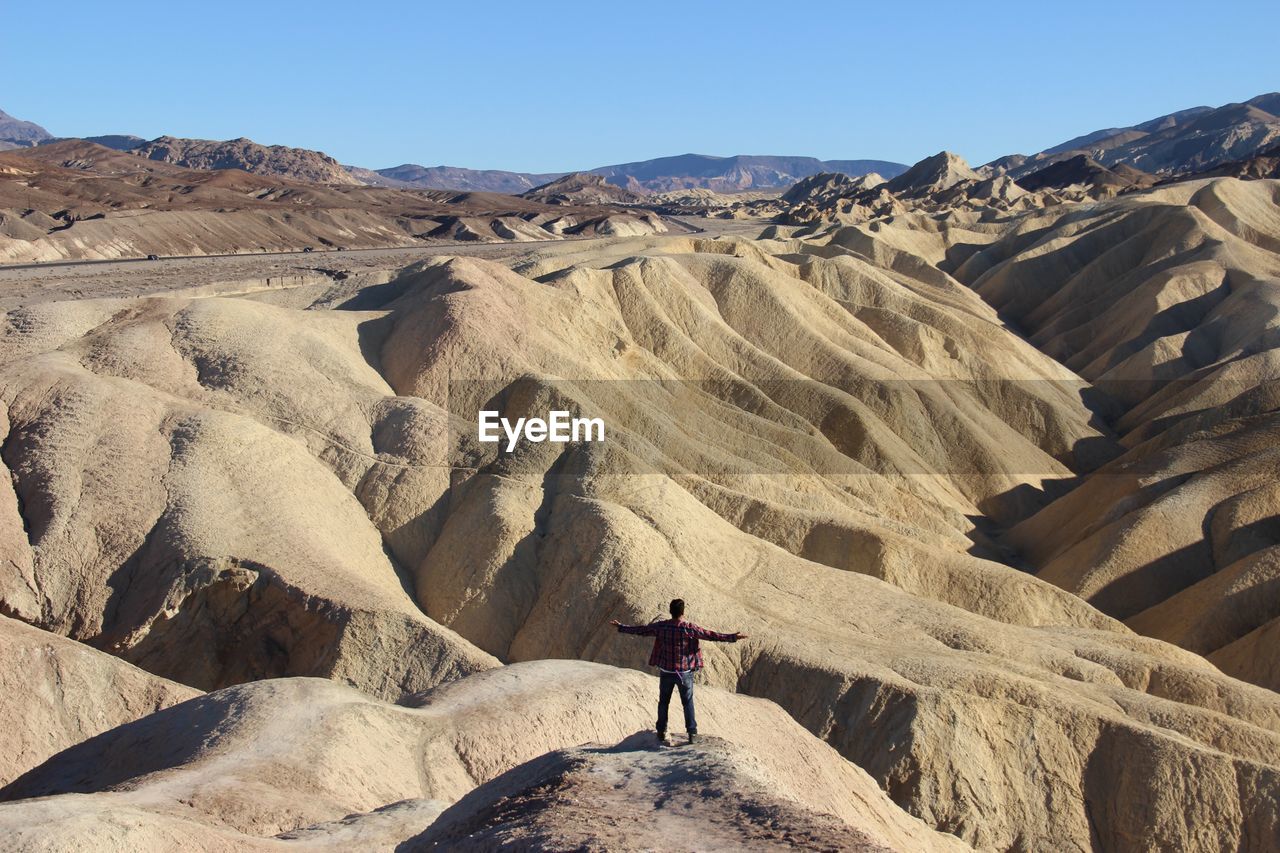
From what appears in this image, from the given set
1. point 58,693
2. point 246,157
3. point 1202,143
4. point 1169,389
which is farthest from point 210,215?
point 1202,143

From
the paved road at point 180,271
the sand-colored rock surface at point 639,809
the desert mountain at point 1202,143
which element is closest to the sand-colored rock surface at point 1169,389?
the sand-colored rock surface at point 639,809

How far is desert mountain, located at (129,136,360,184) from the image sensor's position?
17575cm

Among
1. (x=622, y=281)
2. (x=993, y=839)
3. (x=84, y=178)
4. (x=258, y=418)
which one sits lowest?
(x=993, y=839)

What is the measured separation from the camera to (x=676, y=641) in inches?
403

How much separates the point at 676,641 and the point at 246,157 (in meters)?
180

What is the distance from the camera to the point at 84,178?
3760 inches

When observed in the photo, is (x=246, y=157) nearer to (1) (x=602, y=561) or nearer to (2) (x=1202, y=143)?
(2) (x=1202, y=143)

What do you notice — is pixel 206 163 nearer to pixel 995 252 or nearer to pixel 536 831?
pixel 995 252

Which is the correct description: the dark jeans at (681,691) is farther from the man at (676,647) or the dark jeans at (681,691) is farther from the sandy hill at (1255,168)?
the sandy hill at (1255,168)

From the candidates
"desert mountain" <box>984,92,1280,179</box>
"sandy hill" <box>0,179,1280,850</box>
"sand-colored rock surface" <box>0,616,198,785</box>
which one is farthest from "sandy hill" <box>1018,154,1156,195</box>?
"sand-colored rock surface" <box>0,616,198,785</box>

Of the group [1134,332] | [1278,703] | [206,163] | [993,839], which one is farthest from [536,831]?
[206,163]

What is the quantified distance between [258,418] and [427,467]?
3.24m

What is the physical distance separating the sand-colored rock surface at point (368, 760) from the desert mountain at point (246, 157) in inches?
6634

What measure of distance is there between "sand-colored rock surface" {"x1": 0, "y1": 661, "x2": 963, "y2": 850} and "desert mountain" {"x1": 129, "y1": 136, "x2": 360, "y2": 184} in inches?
6634
